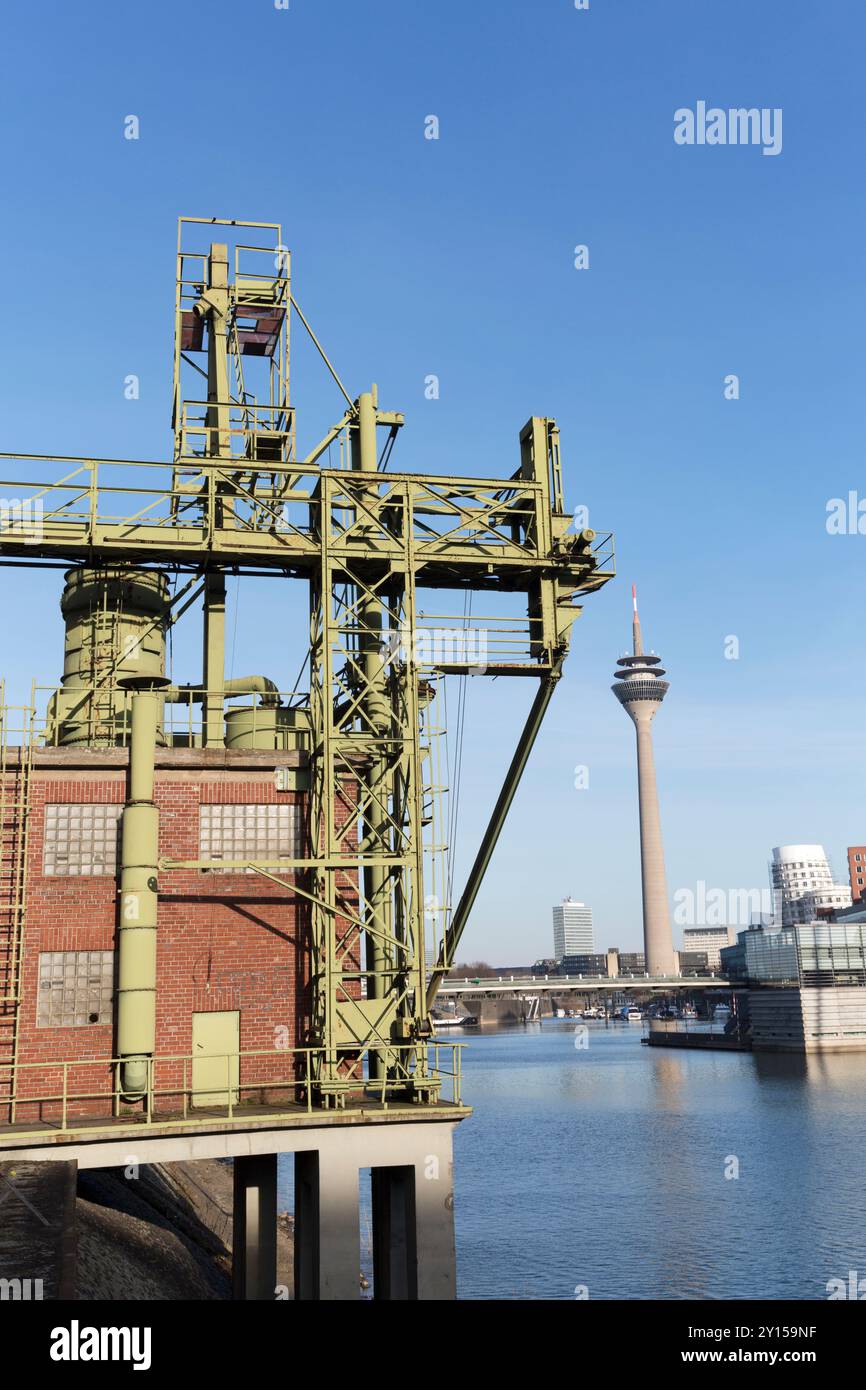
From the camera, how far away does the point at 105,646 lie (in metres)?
26.6

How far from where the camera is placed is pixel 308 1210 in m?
22.1

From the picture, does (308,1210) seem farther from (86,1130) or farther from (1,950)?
(1,950)

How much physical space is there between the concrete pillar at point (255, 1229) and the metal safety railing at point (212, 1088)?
3.23 meters

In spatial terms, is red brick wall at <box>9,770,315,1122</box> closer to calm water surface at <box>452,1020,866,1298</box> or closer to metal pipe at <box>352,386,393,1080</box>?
metal pipe at <box>352,386,393,1080</box>

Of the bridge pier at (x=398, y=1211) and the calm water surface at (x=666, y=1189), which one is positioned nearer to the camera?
the bridge pier at (x=398, y=1211)

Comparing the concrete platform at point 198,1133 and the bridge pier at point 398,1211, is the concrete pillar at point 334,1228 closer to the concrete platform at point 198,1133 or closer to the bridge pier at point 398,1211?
the bridge pier at point 398,1211

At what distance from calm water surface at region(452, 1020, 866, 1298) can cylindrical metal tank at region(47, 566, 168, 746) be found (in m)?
20.8

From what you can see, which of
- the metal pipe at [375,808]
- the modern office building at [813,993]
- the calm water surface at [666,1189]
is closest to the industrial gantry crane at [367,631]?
the metal pipe at [375,808]

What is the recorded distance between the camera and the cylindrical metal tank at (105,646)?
84.6 feet

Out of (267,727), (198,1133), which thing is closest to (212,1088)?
(198,1133)
